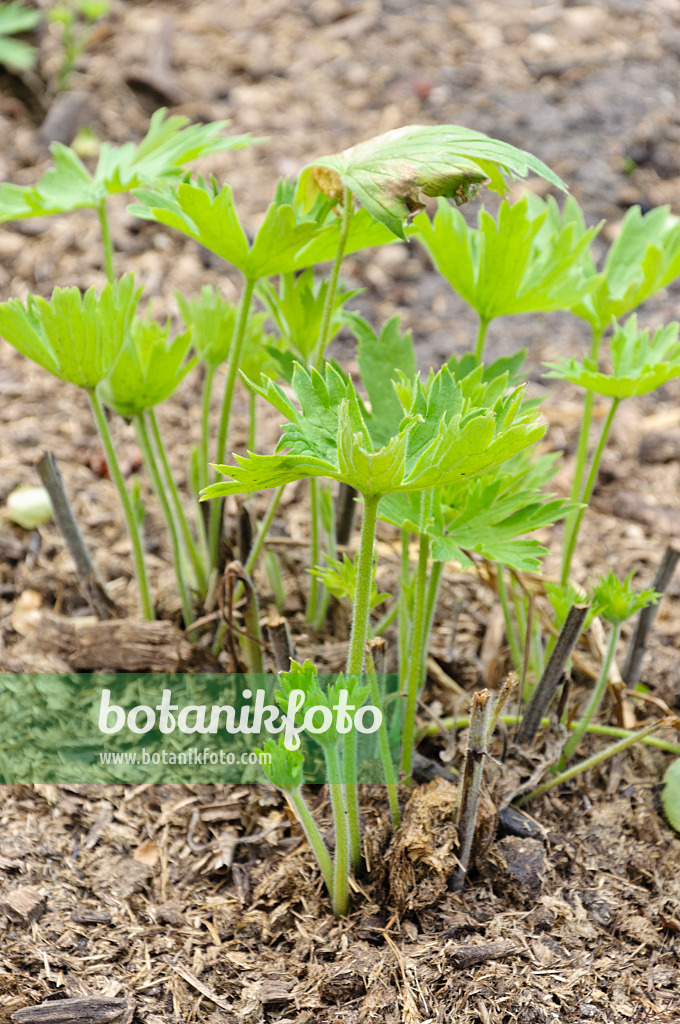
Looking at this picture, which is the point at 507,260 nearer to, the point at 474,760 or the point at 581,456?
the point at 581,456

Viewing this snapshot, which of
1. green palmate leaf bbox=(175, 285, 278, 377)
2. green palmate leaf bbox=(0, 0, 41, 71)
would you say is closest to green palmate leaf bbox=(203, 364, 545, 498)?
green palmate leaf bbox=(175, 285, 278, 377)

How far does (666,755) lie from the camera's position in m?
1.58

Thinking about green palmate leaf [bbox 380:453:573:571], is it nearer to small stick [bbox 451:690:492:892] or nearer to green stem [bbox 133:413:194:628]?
small stick [bbox 451:690:492:892]

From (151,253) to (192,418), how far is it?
724mm

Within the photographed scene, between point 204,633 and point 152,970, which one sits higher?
point 204,633

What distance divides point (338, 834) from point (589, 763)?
45 cm

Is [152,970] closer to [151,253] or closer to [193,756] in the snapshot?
[193,756]

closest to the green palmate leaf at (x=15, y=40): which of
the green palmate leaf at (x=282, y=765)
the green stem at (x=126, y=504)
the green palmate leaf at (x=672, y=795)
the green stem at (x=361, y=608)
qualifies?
the green stem at (x=126, y=504)

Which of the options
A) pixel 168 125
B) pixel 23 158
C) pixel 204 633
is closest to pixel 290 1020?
pixel 204 633

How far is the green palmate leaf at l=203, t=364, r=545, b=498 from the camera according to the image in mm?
892

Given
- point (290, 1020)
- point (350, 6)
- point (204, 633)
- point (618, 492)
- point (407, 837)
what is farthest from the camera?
point (350, 6)

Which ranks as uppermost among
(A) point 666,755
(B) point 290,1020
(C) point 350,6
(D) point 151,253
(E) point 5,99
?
(C) point 350,6

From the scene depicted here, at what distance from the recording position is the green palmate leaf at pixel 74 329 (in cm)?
124

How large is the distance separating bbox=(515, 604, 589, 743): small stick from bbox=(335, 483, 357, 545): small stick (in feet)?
1.60
